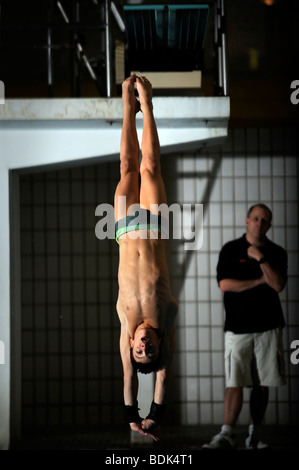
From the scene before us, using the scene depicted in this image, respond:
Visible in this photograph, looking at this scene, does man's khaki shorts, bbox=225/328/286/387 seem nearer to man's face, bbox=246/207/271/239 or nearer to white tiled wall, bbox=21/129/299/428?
man's face, bbox=246/207/271/239

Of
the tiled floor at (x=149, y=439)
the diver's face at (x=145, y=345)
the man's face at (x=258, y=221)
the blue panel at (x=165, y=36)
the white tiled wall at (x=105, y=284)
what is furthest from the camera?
the white tiled wall at (x=105, y=284)

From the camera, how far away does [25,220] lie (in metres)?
5.52

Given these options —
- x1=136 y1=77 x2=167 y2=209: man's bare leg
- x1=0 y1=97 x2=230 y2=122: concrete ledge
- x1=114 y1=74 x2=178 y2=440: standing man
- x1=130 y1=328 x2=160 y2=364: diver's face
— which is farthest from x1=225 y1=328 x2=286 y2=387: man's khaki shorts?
x1=0 y1=97 x2=230 y2=122: concrete ledge

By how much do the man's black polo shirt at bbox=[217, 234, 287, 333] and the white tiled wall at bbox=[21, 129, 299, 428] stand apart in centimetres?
96

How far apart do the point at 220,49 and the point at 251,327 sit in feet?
6.66

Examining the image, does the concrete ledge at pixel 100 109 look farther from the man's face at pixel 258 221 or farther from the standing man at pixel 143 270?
the man's face at pixel 258 221

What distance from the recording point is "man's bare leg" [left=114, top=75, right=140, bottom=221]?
332 centimetres

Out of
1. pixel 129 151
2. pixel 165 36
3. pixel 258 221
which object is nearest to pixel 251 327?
pixel 258 221

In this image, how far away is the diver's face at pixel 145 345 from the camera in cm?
329

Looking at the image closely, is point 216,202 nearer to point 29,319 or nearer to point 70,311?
point 70,311

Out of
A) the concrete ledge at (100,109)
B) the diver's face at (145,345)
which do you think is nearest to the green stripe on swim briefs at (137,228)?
the diver's face at (145,345)

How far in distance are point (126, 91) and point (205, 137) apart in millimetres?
977

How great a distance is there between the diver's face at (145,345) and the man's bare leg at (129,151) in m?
0.66

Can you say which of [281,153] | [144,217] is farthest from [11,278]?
[281,153]
